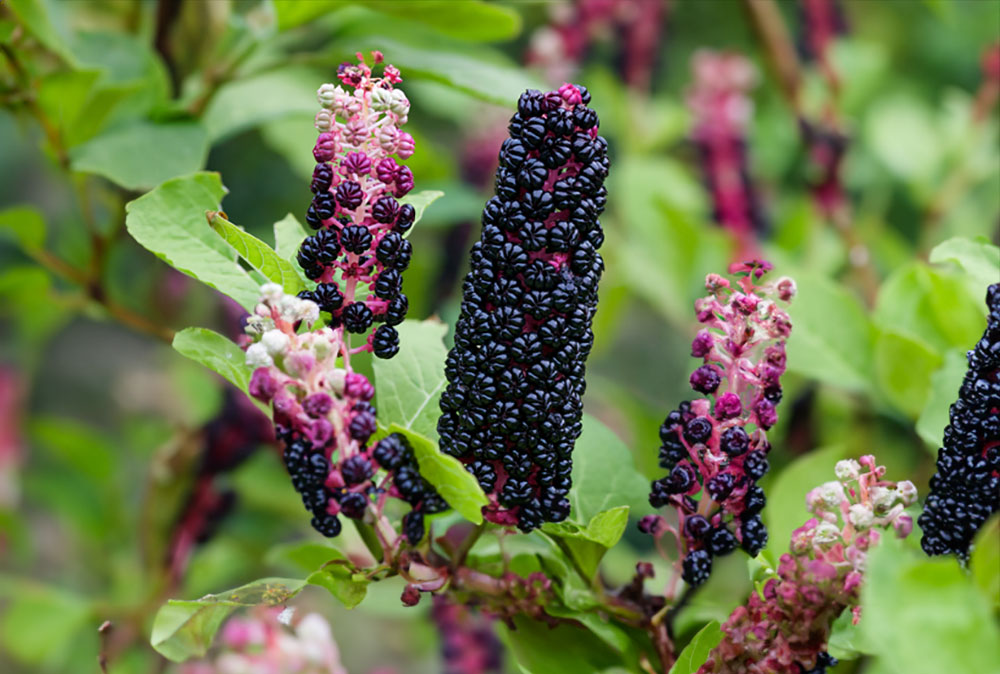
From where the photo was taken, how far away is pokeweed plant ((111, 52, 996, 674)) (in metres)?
0.46

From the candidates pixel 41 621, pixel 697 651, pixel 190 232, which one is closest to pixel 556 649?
pixel 697 651

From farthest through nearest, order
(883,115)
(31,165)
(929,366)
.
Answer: (31,165) → (883,115) → (929,366)

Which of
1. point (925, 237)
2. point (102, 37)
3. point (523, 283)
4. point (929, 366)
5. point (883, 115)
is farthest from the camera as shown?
point (883, 115)

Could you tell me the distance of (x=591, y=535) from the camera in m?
0.51

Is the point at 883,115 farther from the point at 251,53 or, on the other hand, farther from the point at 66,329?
the point at 66,329

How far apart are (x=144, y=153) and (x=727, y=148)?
2.40 feet

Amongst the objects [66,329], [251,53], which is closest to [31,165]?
[66,329]

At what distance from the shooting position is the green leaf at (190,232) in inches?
19.9

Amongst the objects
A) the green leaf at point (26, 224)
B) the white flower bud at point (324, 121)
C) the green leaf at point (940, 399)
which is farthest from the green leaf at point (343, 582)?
the green leaf at point (26, 224)

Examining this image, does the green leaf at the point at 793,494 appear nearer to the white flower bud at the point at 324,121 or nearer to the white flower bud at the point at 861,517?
the white flower bud at the point at 861,517

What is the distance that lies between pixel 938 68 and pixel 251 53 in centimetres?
128

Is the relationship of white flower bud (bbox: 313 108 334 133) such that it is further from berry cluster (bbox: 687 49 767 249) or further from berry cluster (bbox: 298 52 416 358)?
berry cluster (bbox: 687 49 767 249)

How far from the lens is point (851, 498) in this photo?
19.9 inches

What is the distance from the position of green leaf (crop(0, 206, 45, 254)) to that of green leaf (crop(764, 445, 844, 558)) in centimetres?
61
